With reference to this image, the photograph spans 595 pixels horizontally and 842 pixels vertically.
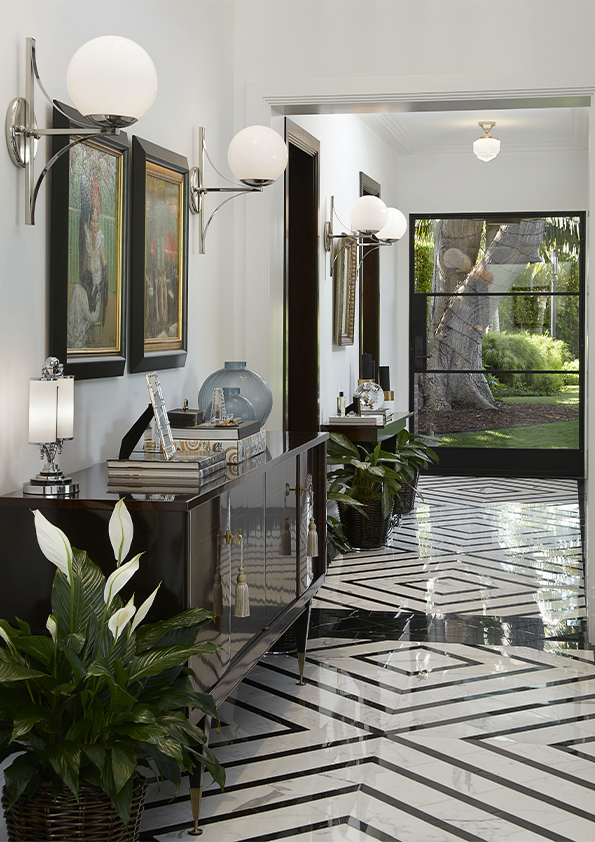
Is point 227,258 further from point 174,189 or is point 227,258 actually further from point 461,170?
point 461,170

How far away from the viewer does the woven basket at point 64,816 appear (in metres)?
1.92

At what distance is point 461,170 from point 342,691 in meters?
6.70

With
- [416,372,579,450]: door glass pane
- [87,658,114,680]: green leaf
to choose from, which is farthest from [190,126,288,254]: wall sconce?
[416,372,579,450]: door glass pane

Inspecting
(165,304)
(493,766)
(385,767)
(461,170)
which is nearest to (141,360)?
(165,304)

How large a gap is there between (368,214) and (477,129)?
3.10 metres

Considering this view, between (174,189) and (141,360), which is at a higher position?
(174,189)

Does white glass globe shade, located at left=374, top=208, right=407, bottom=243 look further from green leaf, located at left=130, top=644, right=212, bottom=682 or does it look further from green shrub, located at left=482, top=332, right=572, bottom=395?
green leaf, located at left=130, top=644, right=212, bottom=682

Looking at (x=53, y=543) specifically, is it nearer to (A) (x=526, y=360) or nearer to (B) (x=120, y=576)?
(B) (x=120, y=576)

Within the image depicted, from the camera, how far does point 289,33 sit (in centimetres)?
405

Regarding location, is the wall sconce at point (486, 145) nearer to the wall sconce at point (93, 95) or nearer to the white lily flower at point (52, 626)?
the wall sconce at point (93, 95)

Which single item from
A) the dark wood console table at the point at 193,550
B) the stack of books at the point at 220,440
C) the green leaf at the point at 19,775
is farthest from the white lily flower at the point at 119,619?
the stack of books at the point at 220,440

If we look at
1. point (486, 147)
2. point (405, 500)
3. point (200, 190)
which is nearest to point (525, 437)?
point (405, 500)

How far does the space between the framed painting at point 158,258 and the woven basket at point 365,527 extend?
8.39 feet

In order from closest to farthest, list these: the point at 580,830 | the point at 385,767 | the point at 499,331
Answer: the point at 580,830, the point at 385,767, the point at 499,331
